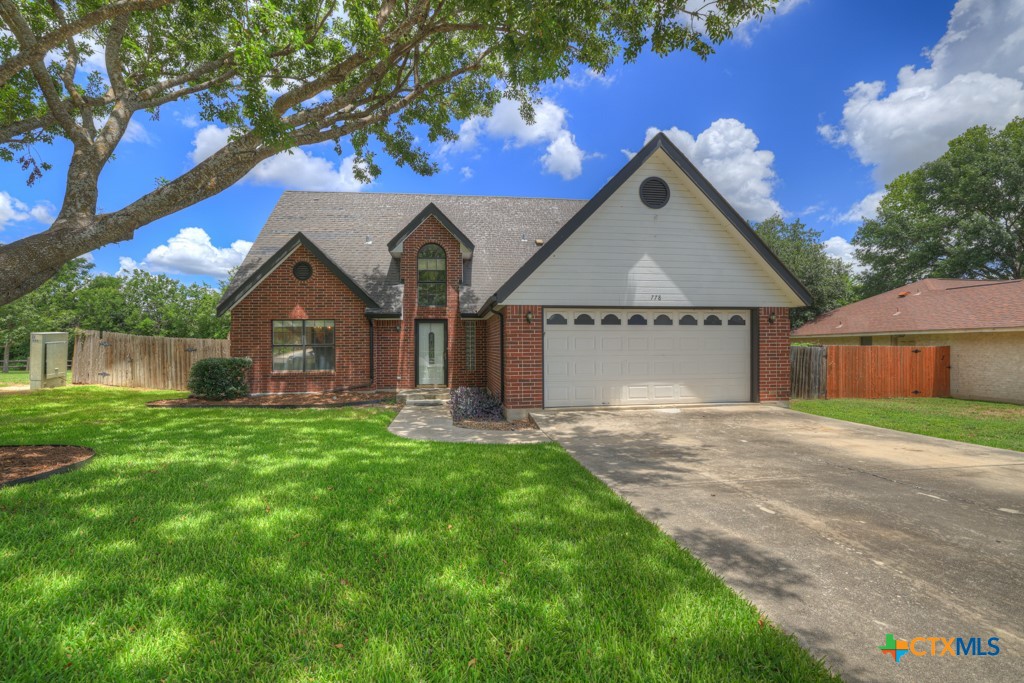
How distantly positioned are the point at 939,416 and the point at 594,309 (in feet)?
30.4

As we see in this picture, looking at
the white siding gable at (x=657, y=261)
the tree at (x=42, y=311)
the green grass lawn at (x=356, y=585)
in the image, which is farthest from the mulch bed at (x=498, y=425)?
the tree at (x=42, y=311)

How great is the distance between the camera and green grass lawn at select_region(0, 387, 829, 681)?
213 cm

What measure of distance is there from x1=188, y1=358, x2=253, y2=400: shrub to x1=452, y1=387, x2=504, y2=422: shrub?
6428 millimetres

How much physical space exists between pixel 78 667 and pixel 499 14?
9.50 m

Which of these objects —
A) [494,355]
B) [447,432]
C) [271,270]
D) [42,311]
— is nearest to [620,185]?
[494,355]

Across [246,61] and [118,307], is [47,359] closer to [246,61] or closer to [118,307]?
[246,61]

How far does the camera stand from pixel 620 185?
9.98 metres

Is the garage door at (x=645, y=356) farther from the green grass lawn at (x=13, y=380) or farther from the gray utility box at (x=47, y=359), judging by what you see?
the green grass lawn at (x=13, y=380)

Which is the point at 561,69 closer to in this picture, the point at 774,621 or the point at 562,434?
the point at 562,434

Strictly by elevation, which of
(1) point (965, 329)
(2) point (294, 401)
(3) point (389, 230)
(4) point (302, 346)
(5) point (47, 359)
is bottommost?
(2) point (294, 401)

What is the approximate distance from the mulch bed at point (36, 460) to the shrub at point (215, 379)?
570 centimetres

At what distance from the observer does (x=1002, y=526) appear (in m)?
3.82

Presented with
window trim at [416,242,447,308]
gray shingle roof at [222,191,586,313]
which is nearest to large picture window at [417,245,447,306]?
window trim at [416,242,447,308]

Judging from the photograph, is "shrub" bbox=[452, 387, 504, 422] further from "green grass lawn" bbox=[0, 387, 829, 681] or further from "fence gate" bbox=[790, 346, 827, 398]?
"fence gate" bbox=[790, 346, 827, 398]
